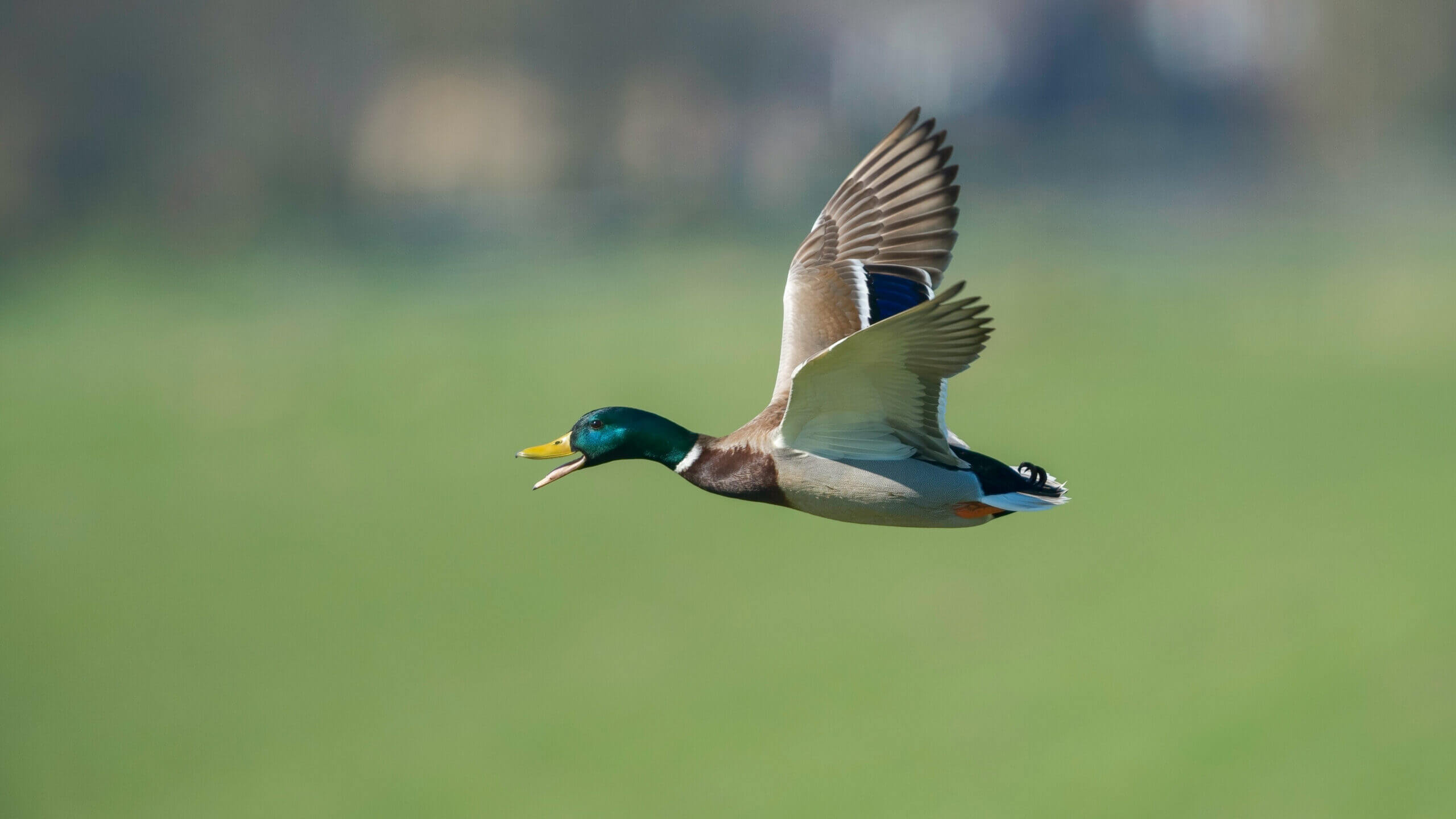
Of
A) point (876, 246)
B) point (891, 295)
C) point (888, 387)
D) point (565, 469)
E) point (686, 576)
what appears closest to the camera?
point (888, 387)

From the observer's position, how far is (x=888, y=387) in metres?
2.28

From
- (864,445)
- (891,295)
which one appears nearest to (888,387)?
(864,445)

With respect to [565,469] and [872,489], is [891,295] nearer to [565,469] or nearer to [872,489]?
[872,489]

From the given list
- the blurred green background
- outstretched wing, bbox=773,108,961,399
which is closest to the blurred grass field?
the blurred green background

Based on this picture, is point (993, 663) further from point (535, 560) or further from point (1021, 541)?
point (535, 560)

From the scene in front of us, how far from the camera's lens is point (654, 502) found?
6550cm

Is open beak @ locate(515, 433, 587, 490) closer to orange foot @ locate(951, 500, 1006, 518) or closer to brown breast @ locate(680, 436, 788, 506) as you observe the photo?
brown breast @ locate(680, 436, 788, 506)

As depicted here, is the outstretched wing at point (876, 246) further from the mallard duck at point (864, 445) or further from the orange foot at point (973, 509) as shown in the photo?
the orange foot at point (973, 509)

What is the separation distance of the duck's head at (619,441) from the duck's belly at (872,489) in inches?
7.8

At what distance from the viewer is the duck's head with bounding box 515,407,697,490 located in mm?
2420

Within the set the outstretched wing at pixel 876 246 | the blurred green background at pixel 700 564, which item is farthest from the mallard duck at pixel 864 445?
the blurred green background at pixel 700 564

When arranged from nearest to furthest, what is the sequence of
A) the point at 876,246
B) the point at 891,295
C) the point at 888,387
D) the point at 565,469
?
the point at 888,387, the point at 565,469, the point at 891,295, the point at 876,246

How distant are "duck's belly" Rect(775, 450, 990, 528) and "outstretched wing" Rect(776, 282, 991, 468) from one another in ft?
0.08

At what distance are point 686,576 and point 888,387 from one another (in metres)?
61.5
